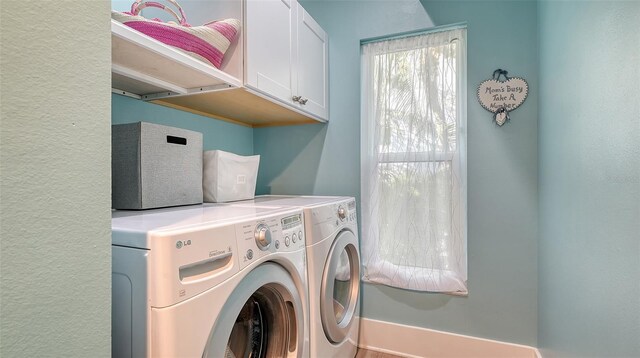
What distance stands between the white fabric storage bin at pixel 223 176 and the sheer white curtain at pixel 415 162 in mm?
780

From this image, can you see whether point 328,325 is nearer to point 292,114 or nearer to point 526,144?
point 292,114

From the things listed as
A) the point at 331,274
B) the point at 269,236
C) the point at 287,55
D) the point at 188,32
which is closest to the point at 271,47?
the point at 287,55

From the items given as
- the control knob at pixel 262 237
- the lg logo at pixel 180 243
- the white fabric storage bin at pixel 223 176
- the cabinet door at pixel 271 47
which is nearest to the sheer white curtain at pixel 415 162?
the cabinet door at pixel 271 47

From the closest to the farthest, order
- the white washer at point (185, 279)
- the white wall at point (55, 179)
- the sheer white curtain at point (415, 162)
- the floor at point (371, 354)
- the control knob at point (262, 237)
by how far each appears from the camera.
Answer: the white wall at point (55, 179) → the white washer at point (185, 279) → the control knob at point (262, 237) → the sheer white curtain at point (415, 162) → the floor at point (371, 354)

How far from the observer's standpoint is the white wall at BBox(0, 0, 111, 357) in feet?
1.18

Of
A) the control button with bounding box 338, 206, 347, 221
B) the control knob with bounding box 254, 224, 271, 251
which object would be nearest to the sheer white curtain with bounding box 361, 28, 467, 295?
the control button with bounding box 338, 206, 347, 221

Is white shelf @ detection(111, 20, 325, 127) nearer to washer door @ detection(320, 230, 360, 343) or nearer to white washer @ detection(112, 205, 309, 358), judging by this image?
white washer @ detection(112, 205, 309, 358)

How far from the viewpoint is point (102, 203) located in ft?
1.53

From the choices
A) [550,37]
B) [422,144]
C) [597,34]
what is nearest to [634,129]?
[597,34]

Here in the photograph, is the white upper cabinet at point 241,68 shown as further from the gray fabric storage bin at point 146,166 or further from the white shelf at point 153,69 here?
A: the gray fabric storage bin at point 146,166

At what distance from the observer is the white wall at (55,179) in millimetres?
360

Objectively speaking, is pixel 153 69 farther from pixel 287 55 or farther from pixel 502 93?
pixel 502 93

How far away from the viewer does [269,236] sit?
92 cm

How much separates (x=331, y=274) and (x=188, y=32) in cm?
111
